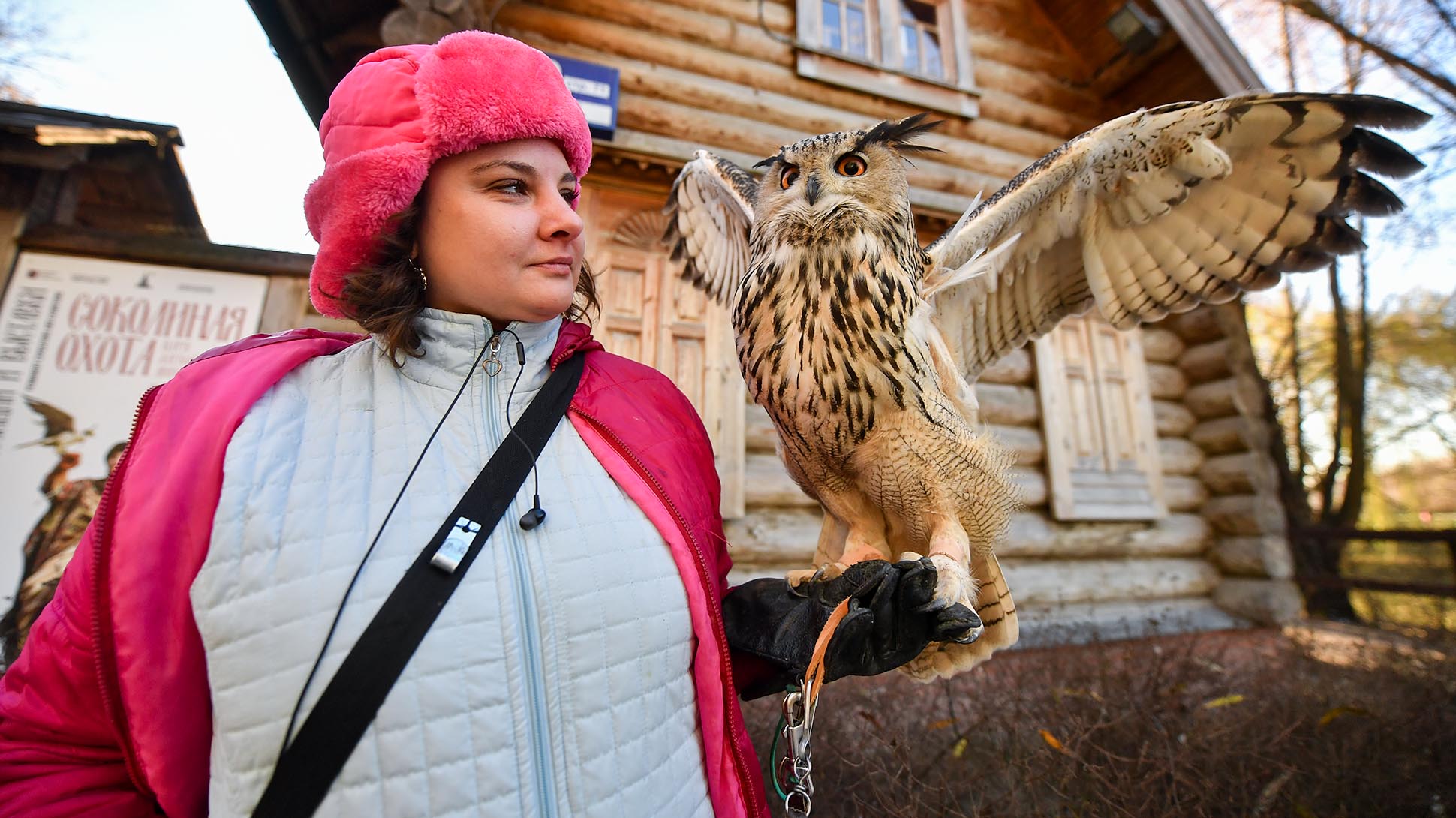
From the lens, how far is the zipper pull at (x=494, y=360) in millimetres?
1100

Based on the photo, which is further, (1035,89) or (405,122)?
(1035,89)

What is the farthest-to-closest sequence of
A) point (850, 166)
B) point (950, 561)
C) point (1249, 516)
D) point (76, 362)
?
point (1249, 516), point (76, 362), point (850, 166), point (950, 561)

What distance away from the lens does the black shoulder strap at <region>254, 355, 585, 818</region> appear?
738mm

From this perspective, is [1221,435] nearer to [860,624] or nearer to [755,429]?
[755,429]

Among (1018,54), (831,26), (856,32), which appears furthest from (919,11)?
(831,26)

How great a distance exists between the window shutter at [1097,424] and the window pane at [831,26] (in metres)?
3.06

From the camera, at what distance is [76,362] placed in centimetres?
313

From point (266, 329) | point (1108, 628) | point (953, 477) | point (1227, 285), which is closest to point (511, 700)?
point (953, 477)

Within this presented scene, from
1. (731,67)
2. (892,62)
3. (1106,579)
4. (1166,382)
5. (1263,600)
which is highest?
(892,62)

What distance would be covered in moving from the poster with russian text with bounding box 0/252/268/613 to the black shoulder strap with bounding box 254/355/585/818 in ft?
11.2

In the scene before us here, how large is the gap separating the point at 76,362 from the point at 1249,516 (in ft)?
27.4

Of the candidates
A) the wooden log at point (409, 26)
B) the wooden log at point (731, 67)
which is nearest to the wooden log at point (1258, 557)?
the wooden log at point (731, 67)

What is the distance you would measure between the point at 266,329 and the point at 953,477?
3846 mm

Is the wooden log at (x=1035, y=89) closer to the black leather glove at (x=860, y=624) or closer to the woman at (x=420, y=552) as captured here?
the woman at (x=420, y=552)
